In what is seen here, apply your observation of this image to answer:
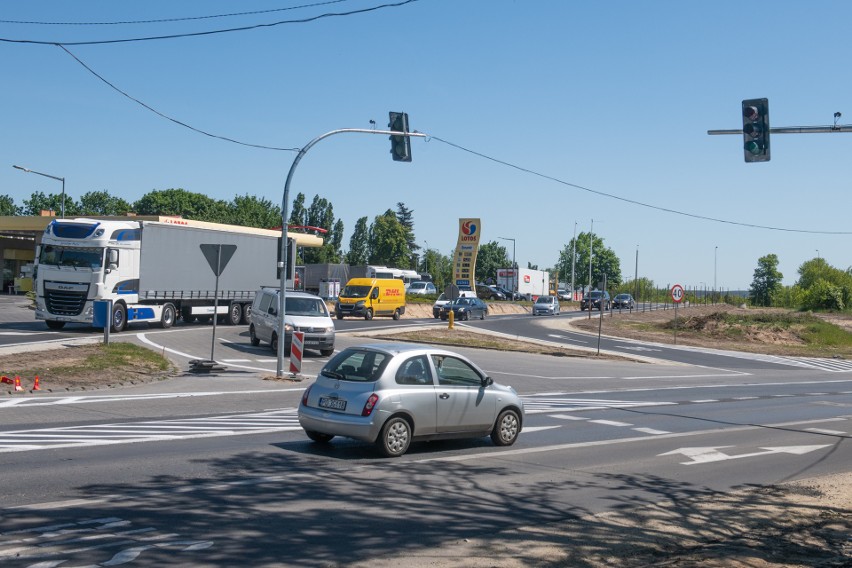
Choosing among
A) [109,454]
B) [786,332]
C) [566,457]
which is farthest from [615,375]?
[786,332]

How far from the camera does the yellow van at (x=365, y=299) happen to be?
5400cm

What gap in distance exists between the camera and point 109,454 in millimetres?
11688

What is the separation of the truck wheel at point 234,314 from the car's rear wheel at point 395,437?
29367 millimetres

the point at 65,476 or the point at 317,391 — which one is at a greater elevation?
the point at 317,391

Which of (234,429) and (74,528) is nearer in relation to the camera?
(74,528)

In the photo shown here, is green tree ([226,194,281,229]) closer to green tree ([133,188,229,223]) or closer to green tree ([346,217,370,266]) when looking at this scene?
green tree ([133,188,229,223])

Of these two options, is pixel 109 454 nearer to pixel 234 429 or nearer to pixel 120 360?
pixel 234 429

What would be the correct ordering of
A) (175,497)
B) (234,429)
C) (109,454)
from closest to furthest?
(175,497)
(109,454)
(234,429)

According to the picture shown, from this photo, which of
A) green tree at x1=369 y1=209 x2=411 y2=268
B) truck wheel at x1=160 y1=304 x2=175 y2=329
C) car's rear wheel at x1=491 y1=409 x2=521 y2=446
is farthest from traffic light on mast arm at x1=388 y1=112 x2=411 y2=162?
green tree at x1=369 y1=209 x2=411 y2=268

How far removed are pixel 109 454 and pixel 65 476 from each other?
1.69 metres

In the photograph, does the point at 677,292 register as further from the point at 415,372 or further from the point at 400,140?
the point at 415,372

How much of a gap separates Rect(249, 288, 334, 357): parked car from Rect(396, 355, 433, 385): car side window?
16336 mm

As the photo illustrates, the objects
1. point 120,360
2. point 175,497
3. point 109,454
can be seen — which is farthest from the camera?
point 120,360

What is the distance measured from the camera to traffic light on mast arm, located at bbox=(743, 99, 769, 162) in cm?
1741
